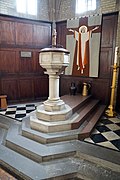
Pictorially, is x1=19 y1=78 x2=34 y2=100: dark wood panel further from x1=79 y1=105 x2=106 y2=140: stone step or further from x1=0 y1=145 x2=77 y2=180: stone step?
x1=0 y1=145 x2=77 y2=180: stone step

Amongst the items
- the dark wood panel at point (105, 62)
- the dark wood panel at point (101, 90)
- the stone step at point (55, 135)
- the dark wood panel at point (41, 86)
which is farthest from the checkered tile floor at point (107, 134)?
the dark wood panel at point (41, 86)

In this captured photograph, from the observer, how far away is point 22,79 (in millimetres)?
4945

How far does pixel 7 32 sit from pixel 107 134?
3749 millimetres

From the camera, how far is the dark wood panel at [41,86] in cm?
524

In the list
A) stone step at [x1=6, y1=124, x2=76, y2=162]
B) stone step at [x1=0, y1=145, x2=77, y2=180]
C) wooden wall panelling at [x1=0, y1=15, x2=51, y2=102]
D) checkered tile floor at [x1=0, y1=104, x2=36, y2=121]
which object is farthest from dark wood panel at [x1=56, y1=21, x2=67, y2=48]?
stone step at [x1=0, y1=145, x2=77, y2=180]

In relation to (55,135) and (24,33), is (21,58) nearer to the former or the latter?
(24,33)

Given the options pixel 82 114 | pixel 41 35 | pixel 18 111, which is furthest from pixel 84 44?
pixel 18 111

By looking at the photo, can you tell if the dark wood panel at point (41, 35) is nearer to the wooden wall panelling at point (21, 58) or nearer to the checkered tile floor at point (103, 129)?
the wooden wall panelling at point (21, 58)

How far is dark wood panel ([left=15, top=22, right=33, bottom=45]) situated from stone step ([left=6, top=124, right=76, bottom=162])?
3.10 metres

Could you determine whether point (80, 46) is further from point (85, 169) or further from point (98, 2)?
point (85, 169)

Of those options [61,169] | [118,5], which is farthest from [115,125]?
[118,5]

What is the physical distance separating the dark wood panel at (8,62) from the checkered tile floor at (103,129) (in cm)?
110

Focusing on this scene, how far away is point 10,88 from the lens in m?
4.80

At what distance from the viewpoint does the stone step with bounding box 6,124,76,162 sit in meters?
2.20
